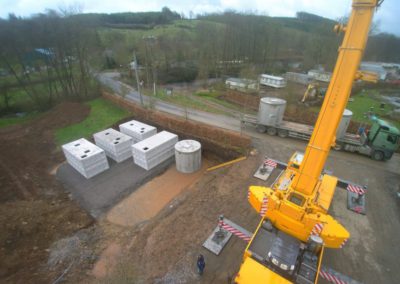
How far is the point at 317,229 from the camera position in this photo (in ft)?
20.8

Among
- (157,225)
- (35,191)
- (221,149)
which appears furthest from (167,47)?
(157,225)

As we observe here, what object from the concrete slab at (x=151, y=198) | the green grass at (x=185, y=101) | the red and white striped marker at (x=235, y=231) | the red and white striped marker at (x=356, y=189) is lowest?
the concrete slab at (x=151, y=198)

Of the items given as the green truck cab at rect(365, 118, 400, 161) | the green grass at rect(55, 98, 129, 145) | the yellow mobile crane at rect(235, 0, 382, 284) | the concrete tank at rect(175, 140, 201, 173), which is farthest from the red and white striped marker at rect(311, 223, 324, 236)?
the green grass at rect(55, 98, 129, 145)

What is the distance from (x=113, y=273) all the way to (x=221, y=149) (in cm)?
1079

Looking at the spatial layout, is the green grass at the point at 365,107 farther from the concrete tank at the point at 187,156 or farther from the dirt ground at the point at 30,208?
the dirt ground at the point at 30,208

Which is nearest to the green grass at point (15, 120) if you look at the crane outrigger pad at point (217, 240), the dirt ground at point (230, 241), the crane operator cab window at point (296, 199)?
the dirt ground at point (230, 241)

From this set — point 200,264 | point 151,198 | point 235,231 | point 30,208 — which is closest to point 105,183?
point 151,198

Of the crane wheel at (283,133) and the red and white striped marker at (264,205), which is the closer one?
the red and white striped marker at (264,205)

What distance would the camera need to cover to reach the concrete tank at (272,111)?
16.8 meters

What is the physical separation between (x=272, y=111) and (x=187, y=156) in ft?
26.7

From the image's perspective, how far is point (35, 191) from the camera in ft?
42.6

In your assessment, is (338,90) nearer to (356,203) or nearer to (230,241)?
(230,241)

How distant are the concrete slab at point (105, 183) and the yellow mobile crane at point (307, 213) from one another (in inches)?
340

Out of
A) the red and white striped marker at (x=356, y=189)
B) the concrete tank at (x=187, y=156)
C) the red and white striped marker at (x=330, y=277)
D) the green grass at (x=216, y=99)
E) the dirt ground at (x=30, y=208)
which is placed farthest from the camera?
the green grass at (x=216, y=99)
